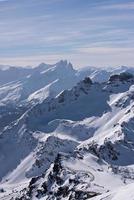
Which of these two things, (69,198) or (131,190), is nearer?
(131,190)

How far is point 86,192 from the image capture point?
198250mm

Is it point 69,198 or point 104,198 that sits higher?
point 104,198

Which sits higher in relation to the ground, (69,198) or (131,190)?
(131,190)

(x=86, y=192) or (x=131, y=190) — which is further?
(x=86, y=192)

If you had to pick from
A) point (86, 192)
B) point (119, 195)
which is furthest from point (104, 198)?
point (86, 192)

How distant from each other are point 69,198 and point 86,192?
615 cm

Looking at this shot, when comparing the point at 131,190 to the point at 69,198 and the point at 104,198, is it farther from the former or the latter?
the point at 69,198

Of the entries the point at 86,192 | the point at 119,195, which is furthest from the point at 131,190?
the point at 86,192

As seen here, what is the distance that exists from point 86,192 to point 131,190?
44.4m

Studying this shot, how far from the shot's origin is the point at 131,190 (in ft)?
511

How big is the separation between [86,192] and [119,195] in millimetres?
43373

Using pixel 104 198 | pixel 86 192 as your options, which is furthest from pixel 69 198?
pixel 104 198

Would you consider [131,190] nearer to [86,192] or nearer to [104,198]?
[104,198]

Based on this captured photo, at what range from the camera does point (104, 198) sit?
164m
